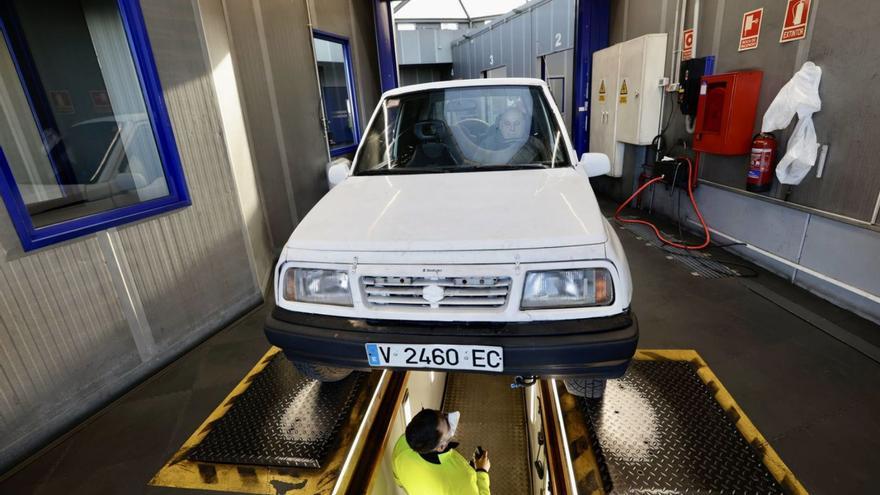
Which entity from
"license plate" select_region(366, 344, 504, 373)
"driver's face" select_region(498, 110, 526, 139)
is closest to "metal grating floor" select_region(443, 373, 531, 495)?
"driver's face" select_region(498, 110, 526, 139)

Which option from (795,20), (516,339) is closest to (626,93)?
(795,20)

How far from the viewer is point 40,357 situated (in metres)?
2.38

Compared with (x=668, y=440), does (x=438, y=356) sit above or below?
above

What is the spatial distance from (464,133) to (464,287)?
1404 millimetres

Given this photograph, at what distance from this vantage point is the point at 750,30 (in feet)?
12.8

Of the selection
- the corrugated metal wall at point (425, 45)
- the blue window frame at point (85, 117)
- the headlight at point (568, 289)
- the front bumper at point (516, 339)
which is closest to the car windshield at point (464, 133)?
the headlight at point (568, 289)

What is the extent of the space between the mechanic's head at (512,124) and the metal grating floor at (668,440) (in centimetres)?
161

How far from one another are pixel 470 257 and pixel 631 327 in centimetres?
70

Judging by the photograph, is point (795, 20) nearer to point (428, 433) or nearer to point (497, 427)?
point (428, 433)

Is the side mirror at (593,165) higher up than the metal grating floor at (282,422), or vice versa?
the side mirror at (593,165)

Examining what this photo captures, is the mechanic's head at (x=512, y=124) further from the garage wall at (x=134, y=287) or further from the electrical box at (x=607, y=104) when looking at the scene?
the electrical box at (x=607, y=104)

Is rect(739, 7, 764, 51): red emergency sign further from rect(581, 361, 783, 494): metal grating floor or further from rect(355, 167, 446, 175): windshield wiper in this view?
rect(355, 167, 446, 175): windshield wiper

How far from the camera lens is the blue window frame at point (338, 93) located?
641 centimetres

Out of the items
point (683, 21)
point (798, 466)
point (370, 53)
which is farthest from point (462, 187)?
point (370, 53)
